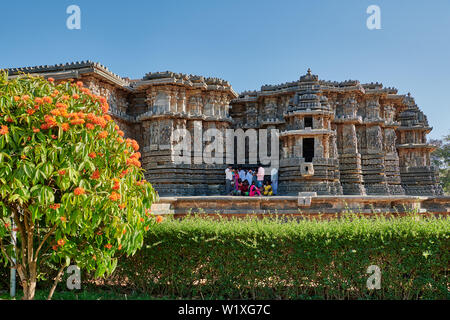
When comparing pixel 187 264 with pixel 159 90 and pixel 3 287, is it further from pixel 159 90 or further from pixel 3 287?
pixel 159 90

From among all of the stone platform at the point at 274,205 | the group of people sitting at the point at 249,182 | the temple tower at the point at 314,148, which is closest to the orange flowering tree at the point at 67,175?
the stone platform at the point at 274,205

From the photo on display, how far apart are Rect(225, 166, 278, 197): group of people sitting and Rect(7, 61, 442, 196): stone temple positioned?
23.4 inches

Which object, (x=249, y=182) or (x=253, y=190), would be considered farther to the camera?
(x=249, y=182)

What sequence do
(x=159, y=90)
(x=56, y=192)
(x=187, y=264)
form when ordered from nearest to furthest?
(x=56, y=192) → (x=187, y=264) → (x=159, y=90)

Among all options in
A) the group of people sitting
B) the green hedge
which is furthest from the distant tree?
the green hedge

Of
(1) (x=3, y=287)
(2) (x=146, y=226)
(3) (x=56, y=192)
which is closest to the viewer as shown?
(3) (x=56, y=192)

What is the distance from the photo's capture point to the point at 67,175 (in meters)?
4.18

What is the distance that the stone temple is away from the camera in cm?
2128

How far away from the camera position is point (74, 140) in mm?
4484

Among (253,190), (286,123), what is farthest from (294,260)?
(286,123)

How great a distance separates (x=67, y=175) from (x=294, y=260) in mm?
3766

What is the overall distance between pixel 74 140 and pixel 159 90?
59.0 feet

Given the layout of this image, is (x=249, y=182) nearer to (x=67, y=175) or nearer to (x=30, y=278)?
(x=30, y=278)
